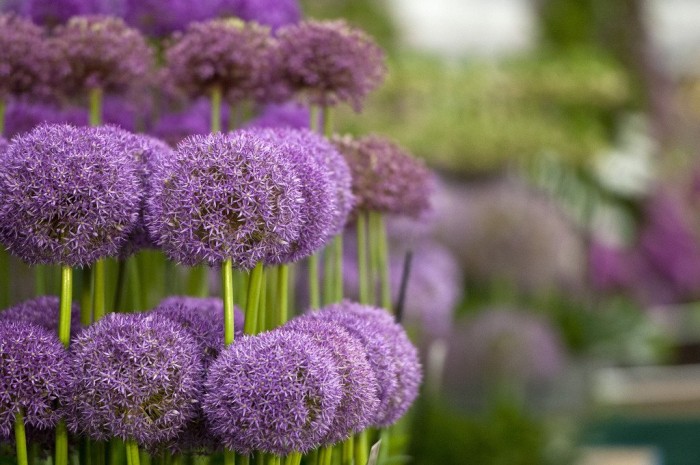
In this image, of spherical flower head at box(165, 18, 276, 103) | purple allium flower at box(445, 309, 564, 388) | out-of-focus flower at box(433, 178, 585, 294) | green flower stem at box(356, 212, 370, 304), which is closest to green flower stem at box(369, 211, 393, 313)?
green flower stem at box(356, 212, 370, 304)

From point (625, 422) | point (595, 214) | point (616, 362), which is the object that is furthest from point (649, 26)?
point (625, 422)

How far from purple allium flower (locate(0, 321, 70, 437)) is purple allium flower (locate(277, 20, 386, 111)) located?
10.1 inches

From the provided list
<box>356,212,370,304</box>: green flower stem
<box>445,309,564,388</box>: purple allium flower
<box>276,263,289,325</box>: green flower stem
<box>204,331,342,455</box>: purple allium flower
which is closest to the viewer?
<box>204,331,342,455</box>: purple allium flower

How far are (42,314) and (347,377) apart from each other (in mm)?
186

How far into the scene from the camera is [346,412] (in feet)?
1.55

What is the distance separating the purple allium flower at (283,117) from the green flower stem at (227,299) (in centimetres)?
23

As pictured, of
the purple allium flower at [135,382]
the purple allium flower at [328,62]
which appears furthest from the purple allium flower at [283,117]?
the purple allium flower at [135,382]

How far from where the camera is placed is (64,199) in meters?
0.46

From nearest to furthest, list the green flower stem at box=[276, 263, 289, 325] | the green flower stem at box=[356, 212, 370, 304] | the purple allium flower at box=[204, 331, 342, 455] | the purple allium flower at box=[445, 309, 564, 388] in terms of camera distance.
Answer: the purple allium flower at box=[204, 331, 342, 455] → the green flower stem at box=[276, 263, 289, 325] → the green flower stem at box=[356, 212, 370, 304] → the purple allium flower at box=[445, 309, 564, 388]

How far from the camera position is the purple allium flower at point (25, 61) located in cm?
61

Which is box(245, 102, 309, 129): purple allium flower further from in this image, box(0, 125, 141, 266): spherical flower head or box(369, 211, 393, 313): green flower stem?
box(0, 125, 141, 266): spherical flower head

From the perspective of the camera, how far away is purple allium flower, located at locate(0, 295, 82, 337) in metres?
0.52

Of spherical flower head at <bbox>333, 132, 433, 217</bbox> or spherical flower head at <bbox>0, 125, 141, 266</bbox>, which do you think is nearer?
spherical flower head at <bbox>0, 125, 141, 266</bbox>

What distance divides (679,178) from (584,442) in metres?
1.59
